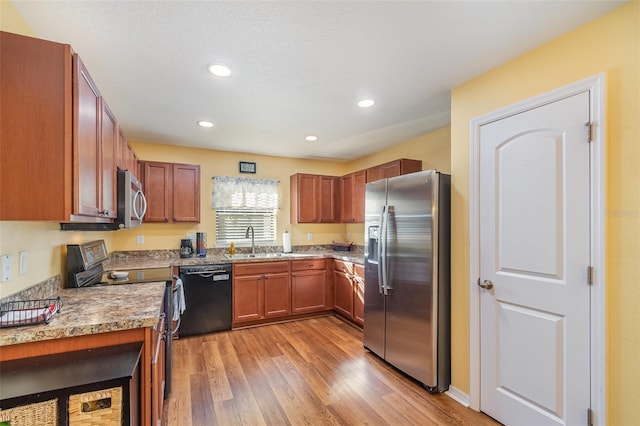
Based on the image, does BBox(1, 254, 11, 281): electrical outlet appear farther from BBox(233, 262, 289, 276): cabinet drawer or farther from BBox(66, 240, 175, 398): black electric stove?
BBox(233, 262, 289, 276): cabinet drawer

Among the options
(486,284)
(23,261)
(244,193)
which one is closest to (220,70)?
(23,261)

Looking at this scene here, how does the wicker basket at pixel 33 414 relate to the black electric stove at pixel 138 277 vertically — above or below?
below

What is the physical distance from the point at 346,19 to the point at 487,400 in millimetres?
2660

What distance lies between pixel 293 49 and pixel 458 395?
2.79 metres

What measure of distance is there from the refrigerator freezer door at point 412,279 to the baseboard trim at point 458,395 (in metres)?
0.15

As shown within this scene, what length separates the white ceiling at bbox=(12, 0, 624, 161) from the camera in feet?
5.03

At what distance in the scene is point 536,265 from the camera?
185 cm

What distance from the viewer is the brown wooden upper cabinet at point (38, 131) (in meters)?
1.22

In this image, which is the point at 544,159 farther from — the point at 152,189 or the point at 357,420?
the point at 152,189

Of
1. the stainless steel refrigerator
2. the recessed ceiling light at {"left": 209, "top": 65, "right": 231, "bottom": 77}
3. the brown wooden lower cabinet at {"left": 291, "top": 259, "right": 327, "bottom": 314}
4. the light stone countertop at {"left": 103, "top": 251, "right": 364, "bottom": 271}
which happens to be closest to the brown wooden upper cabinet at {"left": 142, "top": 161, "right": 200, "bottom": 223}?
the light stone countertop at {"left": 103, "top": 251, "right": 364, "bottom": 271}

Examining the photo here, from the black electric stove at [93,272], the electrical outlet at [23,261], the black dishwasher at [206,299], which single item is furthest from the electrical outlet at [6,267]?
the black dishwasher at [206,299]

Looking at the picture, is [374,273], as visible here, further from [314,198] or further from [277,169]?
[277,169]

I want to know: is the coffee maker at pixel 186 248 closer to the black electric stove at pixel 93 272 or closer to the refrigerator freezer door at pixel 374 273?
the black electric stove at pixel 93 272

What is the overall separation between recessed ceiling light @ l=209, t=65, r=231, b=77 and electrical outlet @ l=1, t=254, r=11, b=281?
162 centimetres
